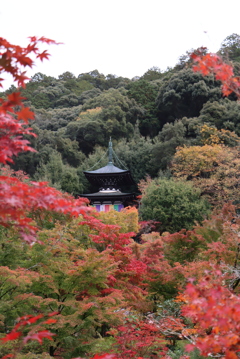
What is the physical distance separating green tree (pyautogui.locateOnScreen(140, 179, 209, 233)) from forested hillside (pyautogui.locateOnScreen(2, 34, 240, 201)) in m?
4.04

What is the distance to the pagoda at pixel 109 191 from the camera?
61.4ft

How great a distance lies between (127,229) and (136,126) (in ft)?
57.4

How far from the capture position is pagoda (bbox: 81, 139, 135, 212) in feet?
61.4

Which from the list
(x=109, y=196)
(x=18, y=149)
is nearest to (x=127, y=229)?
(x=18, y=149)

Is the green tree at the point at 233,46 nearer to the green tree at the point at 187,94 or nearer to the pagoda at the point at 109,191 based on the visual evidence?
the green tree at the point at 187,94

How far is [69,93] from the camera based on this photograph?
3859 cm

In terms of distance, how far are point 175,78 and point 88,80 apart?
19.1 metres

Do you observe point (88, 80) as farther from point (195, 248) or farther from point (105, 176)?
point (195, 248)

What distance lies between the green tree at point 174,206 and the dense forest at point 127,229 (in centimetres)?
6

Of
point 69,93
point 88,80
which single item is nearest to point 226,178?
point 69,93

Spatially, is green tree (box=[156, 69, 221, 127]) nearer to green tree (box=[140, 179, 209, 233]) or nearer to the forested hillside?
the forested hillside

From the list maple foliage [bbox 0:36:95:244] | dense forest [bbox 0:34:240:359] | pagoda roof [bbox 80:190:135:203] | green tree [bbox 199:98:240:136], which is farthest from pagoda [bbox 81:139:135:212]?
maple foliage [bbox 0:36:95:244]

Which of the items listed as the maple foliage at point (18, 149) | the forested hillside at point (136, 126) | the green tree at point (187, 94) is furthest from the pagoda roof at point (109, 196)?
the maple foliage at point (18, 149)

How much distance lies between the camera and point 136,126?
26594 millimetres
